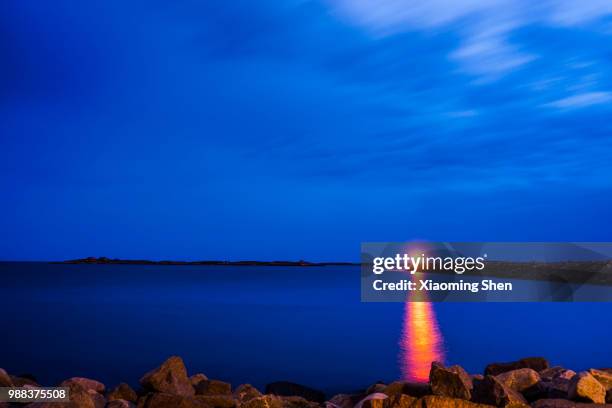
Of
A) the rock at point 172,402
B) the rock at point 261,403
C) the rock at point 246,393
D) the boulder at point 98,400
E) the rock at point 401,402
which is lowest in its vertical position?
the rock at point 246,393

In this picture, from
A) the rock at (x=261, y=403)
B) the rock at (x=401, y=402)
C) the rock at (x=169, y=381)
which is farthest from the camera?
the rock at (x=169, y=381)

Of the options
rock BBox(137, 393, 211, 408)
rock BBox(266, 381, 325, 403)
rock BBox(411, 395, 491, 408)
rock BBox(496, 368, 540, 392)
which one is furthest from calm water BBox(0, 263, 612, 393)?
rock BBox(411, 395, 491, 408)

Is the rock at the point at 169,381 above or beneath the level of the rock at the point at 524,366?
beneath

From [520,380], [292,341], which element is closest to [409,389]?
[520,380]

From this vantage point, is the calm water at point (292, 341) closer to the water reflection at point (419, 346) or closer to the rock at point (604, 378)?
the water reflection at point (419, 346)

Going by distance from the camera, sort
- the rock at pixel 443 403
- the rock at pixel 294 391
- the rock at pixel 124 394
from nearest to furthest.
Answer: the rock at pixel 443 403
the rock at pixel 124 394
the rock at pixel 294 391

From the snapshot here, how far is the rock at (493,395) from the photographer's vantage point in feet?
28.3

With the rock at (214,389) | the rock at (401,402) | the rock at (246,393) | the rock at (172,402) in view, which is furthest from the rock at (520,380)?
the rock at (214,389)

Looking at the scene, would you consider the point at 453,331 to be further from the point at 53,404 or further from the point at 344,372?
the point at 53,404

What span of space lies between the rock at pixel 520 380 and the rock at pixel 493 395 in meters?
1.49

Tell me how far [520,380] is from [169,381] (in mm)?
6645

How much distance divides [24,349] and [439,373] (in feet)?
78.2

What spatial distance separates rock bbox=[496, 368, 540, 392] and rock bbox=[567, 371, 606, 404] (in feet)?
5.28

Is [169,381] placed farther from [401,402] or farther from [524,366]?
[524,366]
